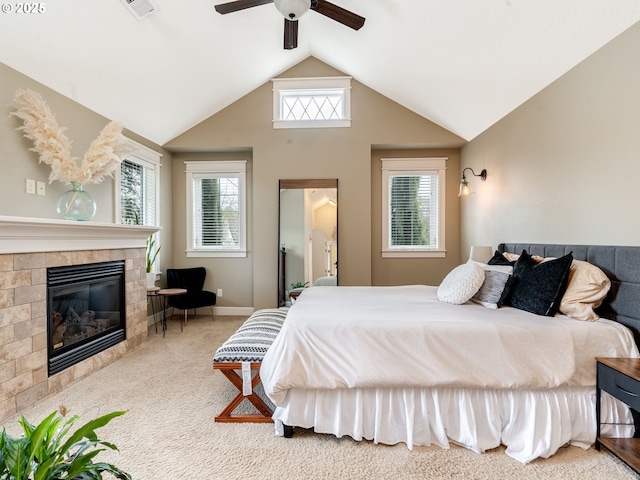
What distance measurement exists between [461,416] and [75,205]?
314 centimetres

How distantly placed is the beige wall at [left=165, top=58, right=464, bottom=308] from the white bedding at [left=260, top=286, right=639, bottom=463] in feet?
8.11

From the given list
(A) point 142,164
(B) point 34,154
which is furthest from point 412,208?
(B) point 34,154

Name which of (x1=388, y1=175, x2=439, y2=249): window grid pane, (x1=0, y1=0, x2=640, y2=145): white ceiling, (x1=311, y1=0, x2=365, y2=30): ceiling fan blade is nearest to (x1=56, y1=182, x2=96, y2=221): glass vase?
(x1=0, y1=0, x2=640, y2=145): white ceiling

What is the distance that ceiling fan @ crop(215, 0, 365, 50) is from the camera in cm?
208

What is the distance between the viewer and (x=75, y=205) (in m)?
2.53

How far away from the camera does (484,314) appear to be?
6.28 ft

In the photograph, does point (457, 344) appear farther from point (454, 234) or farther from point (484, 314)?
point (454, 234)

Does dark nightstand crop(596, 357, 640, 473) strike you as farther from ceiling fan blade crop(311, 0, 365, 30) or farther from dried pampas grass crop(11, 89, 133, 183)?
dried pampas grass crop(11, 89, 133, 183)

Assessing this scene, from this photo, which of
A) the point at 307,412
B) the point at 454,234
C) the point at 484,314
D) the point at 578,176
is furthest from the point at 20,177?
the point at 454,234

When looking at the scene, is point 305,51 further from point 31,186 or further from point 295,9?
point 31,186

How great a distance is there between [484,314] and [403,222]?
2.65 metres

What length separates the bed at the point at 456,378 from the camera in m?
1.65

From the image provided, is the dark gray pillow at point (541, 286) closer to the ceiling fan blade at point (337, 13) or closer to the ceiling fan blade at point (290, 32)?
the ceiling fan blade at point (337, 13)

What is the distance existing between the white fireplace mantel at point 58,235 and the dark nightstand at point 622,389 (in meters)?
3.37
